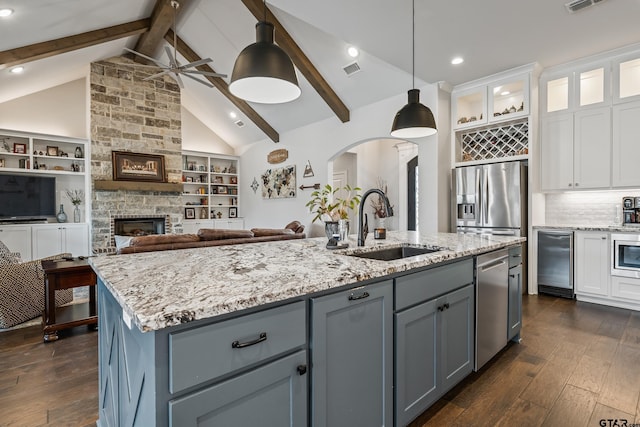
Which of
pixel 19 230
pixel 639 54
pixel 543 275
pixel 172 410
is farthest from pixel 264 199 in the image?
pixel 172 410

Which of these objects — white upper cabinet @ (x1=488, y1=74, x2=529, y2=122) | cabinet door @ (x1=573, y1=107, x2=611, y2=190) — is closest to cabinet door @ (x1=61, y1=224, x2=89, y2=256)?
white upper cabinet @ (x1=488, y1=74, x2=529, y2=122)

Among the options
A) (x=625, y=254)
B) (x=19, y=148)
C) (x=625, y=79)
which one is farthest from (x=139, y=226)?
(x=625, y=79)

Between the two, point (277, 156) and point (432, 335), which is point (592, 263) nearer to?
point (432, 335)

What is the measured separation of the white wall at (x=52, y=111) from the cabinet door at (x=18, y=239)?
1.94 meters

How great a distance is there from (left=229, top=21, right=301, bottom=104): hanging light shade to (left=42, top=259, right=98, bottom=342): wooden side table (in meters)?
2.44

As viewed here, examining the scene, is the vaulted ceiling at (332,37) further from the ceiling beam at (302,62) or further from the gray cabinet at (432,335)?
the gray cabinet at (432,335)

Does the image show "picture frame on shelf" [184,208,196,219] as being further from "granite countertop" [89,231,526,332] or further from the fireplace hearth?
"granite countertop" [89,231,526,332]

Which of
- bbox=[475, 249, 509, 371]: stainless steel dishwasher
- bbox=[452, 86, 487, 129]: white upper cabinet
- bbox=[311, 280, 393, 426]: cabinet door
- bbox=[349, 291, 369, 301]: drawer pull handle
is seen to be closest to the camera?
bbox=[311, 280, 393, 426]: cabinet door

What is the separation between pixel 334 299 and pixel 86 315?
3.24 metres

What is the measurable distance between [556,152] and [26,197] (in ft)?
27.8

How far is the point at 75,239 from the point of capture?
236 inches

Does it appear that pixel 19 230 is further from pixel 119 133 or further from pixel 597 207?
pixel 597 207

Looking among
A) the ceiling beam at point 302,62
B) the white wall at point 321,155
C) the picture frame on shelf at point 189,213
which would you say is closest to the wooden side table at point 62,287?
the ceiling beam at point 302,62

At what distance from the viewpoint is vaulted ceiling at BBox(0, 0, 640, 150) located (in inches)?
128
